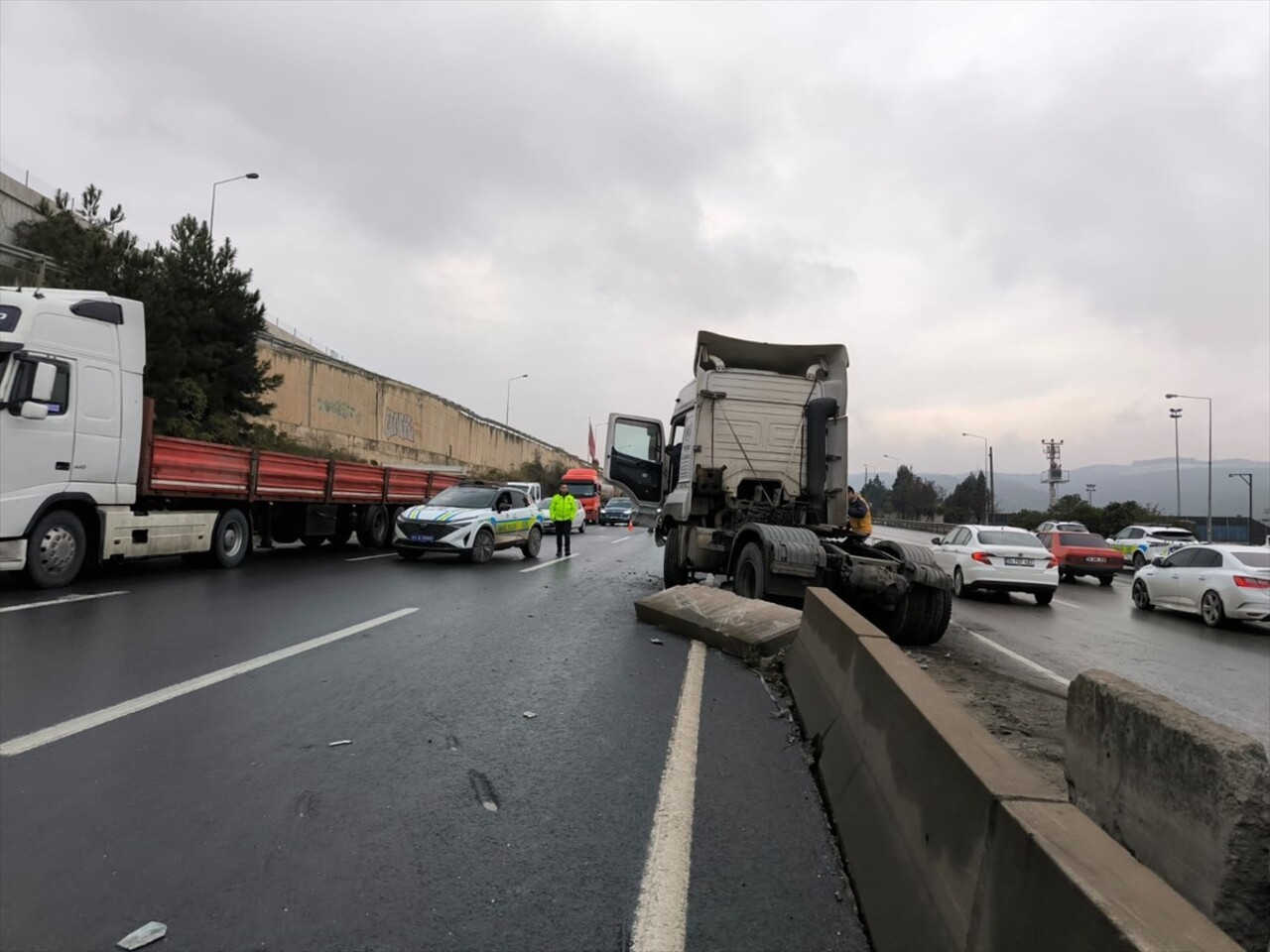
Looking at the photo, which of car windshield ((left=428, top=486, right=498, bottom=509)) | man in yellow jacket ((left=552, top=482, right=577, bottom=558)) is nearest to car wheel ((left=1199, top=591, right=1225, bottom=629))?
man in yellow jacket ((left=552, top=482, right=577, bottom=558))

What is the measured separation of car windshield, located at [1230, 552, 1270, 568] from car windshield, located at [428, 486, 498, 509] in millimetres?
14293

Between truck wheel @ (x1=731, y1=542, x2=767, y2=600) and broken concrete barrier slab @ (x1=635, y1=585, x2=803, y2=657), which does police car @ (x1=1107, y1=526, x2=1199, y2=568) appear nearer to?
truck wheel @ (x1=731, y1=542, x2=767, y2=600)

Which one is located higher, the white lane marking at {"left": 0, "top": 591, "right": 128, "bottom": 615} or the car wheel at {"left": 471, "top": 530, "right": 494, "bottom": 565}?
the car wheel at {"left": 471, "top": 530, "right": 494, "bottom": 565}

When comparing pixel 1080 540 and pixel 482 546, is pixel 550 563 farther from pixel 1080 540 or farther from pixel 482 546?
pixel 1080 540

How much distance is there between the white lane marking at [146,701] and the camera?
4.55 metres

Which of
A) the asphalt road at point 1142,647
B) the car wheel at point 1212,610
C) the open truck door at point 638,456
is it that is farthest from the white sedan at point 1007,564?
the open truck door at point 638,456

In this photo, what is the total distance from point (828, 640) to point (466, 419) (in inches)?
2274

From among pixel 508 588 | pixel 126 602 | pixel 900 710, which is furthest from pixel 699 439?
pixel 900 710

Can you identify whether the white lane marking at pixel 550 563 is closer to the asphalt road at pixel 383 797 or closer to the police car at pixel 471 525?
the police car at pixel 471 525

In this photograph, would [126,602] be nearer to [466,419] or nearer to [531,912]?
[531,912]

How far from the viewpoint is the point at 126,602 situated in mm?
9312

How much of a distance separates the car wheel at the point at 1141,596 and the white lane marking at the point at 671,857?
47.1ft

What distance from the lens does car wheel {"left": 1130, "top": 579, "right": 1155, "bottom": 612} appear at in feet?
51.8

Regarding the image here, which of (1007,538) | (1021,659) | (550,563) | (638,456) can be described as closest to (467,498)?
(550,563)
